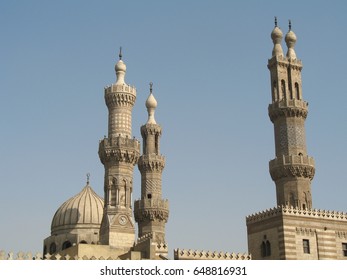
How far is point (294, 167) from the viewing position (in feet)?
137

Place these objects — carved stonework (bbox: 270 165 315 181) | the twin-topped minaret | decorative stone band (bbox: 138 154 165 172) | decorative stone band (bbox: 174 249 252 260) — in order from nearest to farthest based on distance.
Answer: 1. decorative stone band (bbox: 174 249 252 260)
2. the twin-topped minaret
3. carved stonework (bbox: 270 165 315 181)
4. decorative stone band (bbox: 138 154 165 172)

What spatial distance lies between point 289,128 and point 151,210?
46.1ft

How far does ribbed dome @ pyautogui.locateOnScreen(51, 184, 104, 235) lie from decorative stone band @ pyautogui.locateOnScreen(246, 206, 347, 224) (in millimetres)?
13379

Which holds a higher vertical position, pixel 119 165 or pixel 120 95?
pixel 120 95

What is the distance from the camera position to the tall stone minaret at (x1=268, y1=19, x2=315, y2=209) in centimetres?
4191

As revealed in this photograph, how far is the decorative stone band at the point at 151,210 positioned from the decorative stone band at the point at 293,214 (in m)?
10.6

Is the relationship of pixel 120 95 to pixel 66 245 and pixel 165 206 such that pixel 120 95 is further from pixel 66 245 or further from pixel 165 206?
pixel 66 245

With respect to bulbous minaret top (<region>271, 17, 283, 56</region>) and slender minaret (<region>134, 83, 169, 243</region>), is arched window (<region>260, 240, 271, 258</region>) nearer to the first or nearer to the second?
slender minaret (<region>134, 83, 169, 243</region>)

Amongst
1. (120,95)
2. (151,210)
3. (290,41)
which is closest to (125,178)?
(120,95)

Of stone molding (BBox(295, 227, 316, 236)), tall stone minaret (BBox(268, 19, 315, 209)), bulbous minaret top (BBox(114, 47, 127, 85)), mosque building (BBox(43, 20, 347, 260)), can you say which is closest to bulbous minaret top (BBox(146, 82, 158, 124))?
mosque building (BBox(43, 20, 347, 260))
